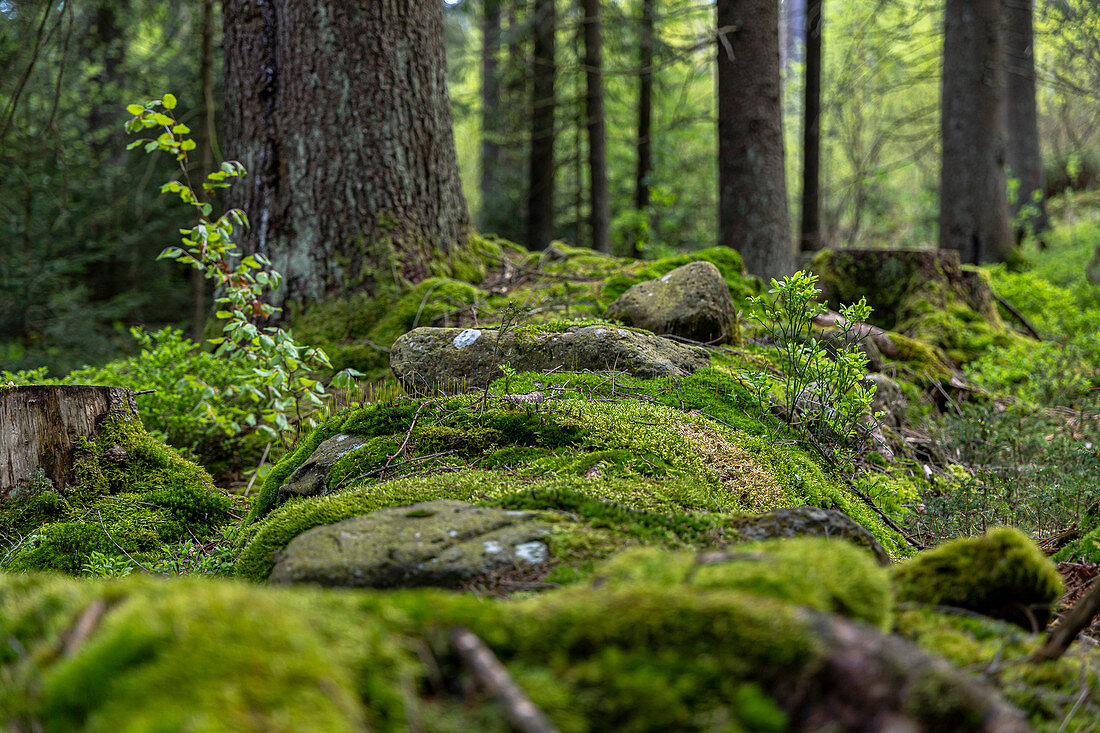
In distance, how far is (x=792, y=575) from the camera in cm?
138

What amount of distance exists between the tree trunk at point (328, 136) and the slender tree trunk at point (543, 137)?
20.2ft

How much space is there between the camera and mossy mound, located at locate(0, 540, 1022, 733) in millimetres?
1034

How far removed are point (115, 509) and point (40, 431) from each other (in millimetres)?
542

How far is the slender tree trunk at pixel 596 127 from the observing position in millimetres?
10156

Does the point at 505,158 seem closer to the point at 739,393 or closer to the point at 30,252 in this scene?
the point at 30,252

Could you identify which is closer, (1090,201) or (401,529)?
(401,529)

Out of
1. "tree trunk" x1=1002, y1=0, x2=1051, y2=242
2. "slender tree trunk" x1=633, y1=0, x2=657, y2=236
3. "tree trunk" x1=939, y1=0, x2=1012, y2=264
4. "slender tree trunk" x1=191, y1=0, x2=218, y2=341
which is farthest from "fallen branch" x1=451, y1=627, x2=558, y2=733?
"tree trunk" x1=1002, y1=0, x2=1051, y2=242

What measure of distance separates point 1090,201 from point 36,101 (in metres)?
23.4

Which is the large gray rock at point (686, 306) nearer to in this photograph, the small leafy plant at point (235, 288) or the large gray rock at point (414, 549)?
the small leafy plant at point (235, 288)

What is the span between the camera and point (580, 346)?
12.4ft

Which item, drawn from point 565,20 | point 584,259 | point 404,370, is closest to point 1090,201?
point 565,20

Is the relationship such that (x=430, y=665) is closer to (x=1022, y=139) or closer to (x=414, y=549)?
(x=414, y=549)

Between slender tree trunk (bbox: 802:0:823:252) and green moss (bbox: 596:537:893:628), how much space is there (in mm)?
11392

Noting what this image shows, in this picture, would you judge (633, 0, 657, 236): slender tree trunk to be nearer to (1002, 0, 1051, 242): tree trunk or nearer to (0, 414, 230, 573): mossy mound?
(1002, 0, 1051, 242): tree trunk
